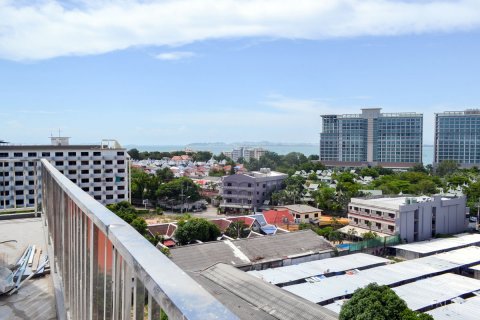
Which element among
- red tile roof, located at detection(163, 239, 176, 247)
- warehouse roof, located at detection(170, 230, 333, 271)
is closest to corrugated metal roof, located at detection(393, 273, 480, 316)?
warehouse roof, located at detection(170, 230, 333, 271)

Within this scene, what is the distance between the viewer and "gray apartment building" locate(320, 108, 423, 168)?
37531 mm

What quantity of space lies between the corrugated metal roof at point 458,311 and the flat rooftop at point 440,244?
14.3 feet

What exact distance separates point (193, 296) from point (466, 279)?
10.8m

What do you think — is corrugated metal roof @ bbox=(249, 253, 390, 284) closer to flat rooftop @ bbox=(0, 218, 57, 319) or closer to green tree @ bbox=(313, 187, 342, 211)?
flat rooftop @ bbox=(0, 218, 57, 319)

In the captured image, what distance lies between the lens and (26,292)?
2201 mm

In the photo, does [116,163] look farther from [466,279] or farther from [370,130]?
[370,130]

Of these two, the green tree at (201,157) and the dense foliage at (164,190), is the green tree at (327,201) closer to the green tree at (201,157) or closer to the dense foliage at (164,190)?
the dense foliage at (164,190)

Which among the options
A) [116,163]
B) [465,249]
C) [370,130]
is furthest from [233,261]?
[370,130]

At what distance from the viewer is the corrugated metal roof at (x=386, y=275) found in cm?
841

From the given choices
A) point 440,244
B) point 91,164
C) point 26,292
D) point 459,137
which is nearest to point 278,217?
point 440,244

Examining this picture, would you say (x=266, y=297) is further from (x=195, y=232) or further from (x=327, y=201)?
(x=327, y=201)

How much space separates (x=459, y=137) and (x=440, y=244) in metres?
26.8

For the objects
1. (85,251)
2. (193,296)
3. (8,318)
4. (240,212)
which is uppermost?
(193,296)

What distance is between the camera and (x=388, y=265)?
10750 millimetres
